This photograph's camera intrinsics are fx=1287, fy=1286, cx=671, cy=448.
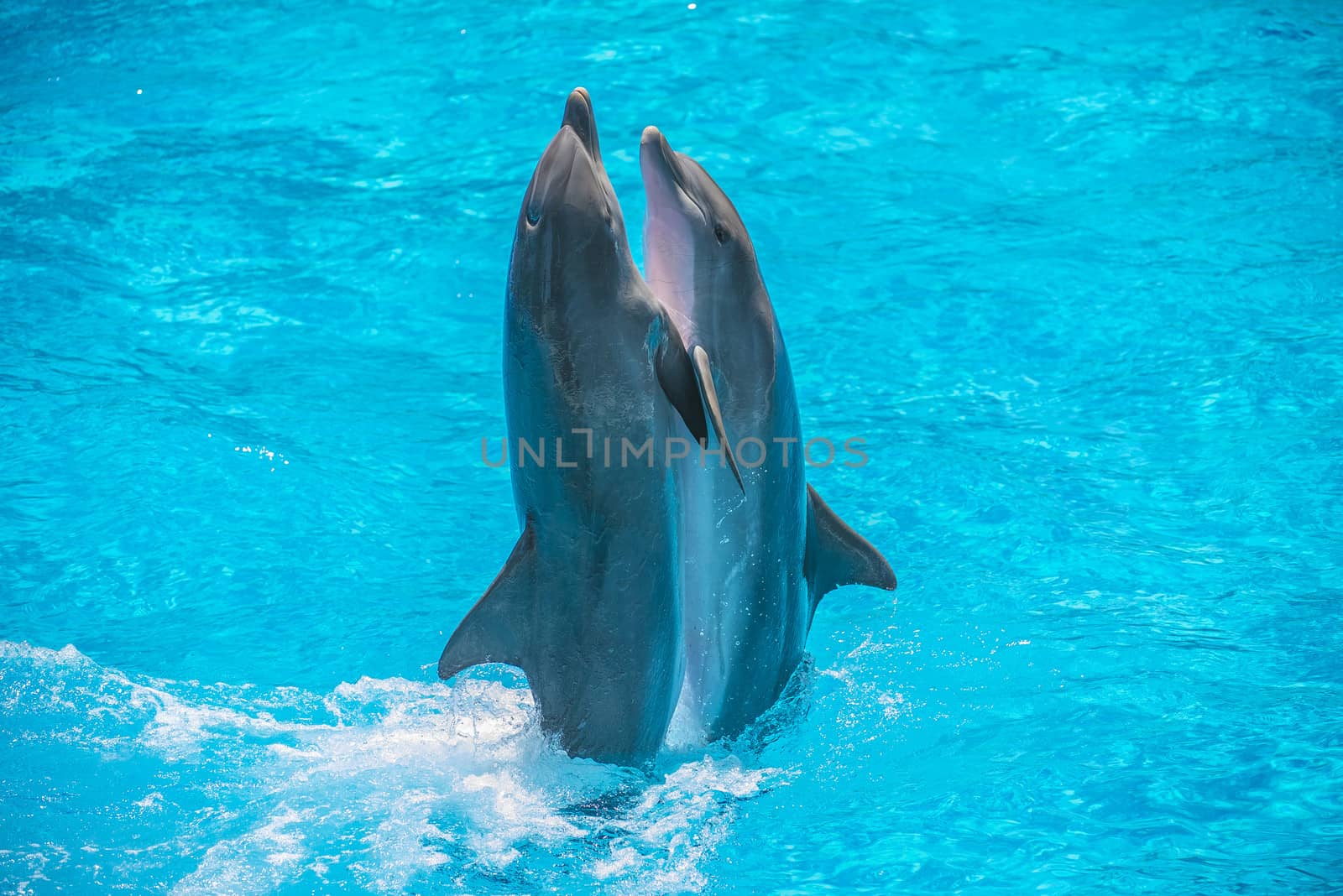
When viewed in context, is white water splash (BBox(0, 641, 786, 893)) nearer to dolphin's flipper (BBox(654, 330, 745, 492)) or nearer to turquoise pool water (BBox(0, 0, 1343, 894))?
turquoise pool water (BBox(0, 0, 1343, 894))

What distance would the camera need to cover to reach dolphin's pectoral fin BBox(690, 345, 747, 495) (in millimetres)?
4491

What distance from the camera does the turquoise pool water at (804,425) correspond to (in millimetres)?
5645

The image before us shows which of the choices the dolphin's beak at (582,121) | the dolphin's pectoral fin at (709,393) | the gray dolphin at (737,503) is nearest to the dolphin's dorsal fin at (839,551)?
the gray dolphin at (737,503)

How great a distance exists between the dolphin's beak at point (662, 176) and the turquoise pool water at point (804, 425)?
2317 millimetres

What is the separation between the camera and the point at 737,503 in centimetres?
525

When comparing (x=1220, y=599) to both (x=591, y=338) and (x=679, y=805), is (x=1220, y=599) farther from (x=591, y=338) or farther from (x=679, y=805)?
(x=591, y=338)

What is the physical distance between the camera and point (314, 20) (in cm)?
1426

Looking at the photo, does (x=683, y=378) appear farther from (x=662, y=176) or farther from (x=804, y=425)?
(x=804, y=425)

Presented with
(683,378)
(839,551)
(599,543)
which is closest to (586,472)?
(599,543)

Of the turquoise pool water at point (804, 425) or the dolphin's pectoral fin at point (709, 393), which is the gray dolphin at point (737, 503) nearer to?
the dolphin's pectoral fin at point (709, 393)

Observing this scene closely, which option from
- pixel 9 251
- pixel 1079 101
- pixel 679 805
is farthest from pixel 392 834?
pixel 1079 101

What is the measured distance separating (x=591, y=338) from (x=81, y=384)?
5702 millimetres

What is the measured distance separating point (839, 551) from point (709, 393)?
140 cm

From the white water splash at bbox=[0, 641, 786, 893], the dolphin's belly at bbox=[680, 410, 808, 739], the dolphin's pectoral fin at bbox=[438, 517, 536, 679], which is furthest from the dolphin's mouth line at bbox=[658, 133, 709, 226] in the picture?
the white water splash at bbox=[0, 641, 786, 893]
